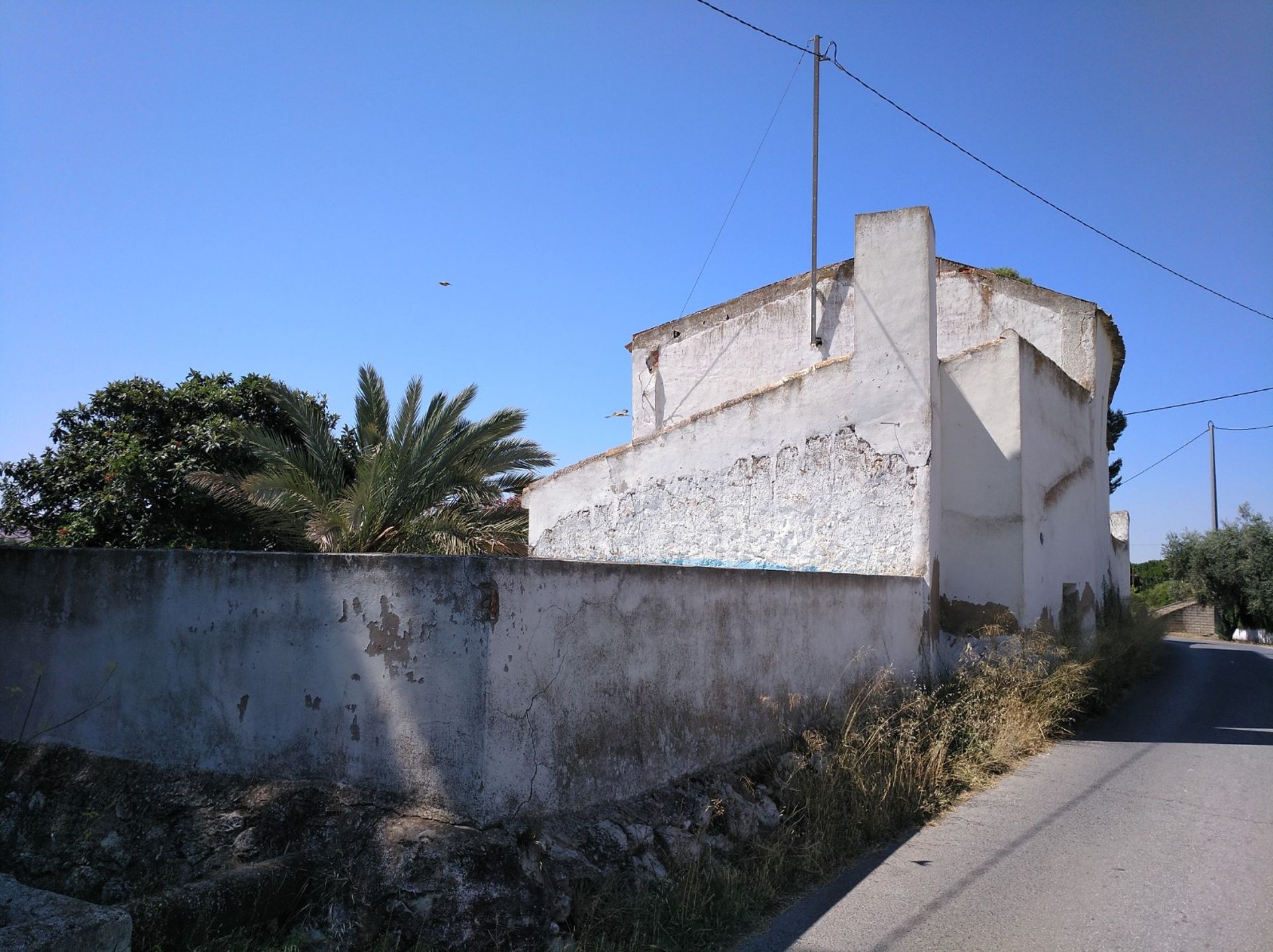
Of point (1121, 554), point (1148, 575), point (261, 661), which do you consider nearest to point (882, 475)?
point (261, 661)

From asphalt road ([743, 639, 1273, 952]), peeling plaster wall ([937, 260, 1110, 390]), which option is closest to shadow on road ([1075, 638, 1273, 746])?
asphalt road ([743, 639, 1273, 952])

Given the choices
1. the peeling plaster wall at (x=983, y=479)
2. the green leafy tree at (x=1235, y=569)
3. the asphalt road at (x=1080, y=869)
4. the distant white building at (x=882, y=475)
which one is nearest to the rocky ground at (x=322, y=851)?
the asphalt road at (x=1080, y=869)

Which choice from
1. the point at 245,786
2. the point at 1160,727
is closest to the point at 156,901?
the point at 245,786

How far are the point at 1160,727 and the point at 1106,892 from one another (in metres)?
6.34

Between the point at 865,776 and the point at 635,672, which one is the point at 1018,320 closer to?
the point at 865,776

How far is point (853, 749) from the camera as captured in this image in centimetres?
619

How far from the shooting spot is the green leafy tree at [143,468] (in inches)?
452

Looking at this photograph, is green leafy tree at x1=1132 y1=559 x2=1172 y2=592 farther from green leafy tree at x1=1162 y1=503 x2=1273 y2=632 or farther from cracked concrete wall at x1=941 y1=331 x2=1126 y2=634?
cracked concrete wall at x1=941 y1=331 x2=1126 y2=634

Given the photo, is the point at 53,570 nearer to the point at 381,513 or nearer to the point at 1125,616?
the point at 381,513

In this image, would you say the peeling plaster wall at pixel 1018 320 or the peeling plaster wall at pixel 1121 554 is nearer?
the peeling plaster wall at pixel 1018 320

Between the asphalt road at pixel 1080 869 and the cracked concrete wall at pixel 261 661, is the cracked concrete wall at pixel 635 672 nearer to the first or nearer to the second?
the cracked concrete wall at pixel 261 661

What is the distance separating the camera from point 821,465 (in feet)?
32.6

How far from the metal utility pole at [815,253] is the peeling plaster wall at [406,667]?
8075mm

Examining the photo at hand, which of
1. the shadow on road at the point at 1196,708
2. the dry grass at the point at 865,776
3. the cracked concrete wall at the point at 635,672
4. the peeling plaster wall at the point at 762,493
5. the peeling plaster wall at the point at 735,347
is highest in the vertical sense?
the peeling plaster wall at the point at 735,347
